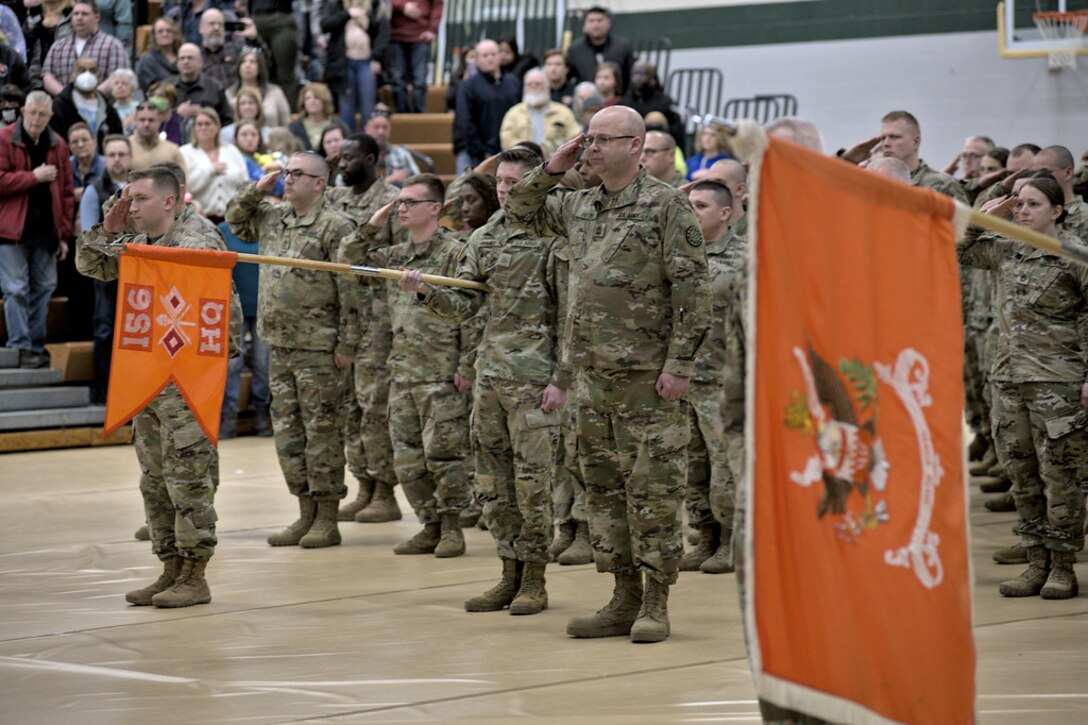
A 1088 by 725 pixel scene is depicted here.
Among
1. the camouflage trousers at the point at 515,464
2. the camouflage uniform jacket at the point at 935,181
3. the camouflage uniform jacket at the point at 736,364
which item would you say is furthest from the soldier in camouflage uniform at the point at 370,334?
the camouflage uniform jacket at the point at 736,364

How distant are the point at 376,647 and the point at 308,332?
2.75m

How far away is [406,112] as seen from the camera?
18734 mm

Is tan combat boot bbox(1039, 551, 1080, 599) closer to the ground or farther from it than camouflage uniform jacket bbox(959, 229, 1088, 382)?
closer to the ground

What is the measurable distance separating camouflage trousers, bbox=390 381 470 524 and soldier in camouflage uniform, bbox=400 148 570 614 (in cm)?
111

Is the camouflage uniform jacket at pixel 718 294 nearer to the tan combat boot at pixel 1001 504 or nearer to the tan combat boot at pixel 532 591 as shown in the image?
the tan combat boot at pixel 532 591

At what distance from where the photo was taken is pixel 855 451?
3.93 m

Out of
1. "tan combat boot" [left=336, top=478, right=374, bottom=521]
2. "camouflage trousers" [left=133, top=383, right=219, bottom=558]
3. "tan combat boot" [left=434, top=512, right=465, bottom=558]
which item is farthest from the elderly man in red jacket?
"camouflage trousers" [left=133, top=383, right=219, bottom=558]

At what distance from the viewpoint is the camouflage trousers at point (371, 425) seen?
31.0 feet

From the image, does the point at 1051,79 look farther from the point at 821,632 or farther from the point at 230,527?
the point at 821,632

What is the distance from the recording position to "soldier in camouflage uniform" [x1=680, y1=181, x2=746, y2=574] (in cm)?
784

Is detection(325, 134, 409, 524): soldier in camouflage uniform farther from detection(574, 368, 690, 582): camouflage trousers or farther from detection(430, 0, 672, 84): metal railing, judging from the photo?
detection(430, 0, 672, 84): metal railing

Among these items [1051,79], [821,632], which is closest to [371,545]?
[821,632]

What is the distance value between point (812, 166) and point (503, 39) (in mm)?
13164

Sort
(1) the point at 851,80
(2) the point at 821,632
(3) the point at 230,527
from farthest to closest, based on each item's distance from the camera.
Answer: (1) the point at 851,80 < (3) the point at 230,527 < (2) the point at 821,632
